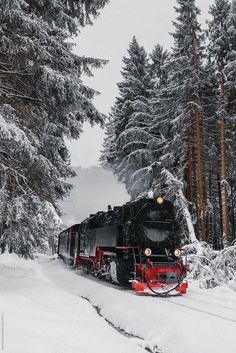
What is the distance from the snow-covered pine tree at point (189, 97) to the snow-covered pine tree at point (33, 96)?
12676 millimetres

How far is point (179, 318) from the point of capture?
892 cm

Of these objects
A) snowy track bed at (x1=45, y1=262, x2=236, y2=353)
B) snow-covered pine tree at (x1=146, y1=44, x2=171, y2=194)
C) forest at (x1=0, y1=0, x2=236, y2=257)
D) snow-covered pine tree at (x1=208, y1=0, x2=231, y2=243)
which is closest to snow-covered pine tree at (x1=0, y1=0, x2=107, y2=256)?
forest at (x1=0, y1=0, x2=236, y2=257)

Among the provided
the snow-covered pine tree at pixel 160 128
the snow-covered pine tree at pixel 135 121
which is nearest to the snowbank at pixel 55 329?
the snow-covered pine tree at pixel 160 128

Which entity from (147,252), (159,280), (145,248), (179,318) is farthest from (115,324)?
(145,248)

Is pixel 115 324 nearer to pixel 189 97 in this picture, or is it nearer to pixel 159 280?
pixel 159 280

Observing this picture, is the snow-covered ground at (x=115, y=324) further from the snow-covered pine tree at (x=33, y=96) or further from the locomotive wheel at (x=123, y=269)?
the snow-covered pine tree at (x=33, y=96)

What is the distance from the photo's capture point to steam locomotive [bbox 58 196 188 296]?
1357 centimetres

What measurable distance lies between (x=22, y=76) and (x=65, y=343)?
8.61 m

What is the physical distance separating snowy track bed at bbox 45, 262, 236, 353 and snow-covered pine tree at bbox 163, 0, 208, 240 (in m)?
12.4

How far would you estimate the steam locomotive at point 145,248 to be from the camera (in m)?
13.6

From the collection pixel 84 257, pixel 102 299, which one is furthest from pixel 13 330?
pixel 84 257

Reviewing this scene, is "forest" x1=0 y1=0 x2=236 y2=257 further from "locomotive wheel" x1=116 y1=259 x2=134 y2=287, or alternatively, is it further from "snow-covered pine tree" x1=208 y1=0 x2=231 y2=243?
"locomotive wheel" x1=116 y1=259 x2=134 y2=287

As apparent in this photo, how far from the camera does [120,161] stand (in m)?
36.7

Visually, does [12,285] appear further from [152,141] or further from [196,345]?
[152,141]
